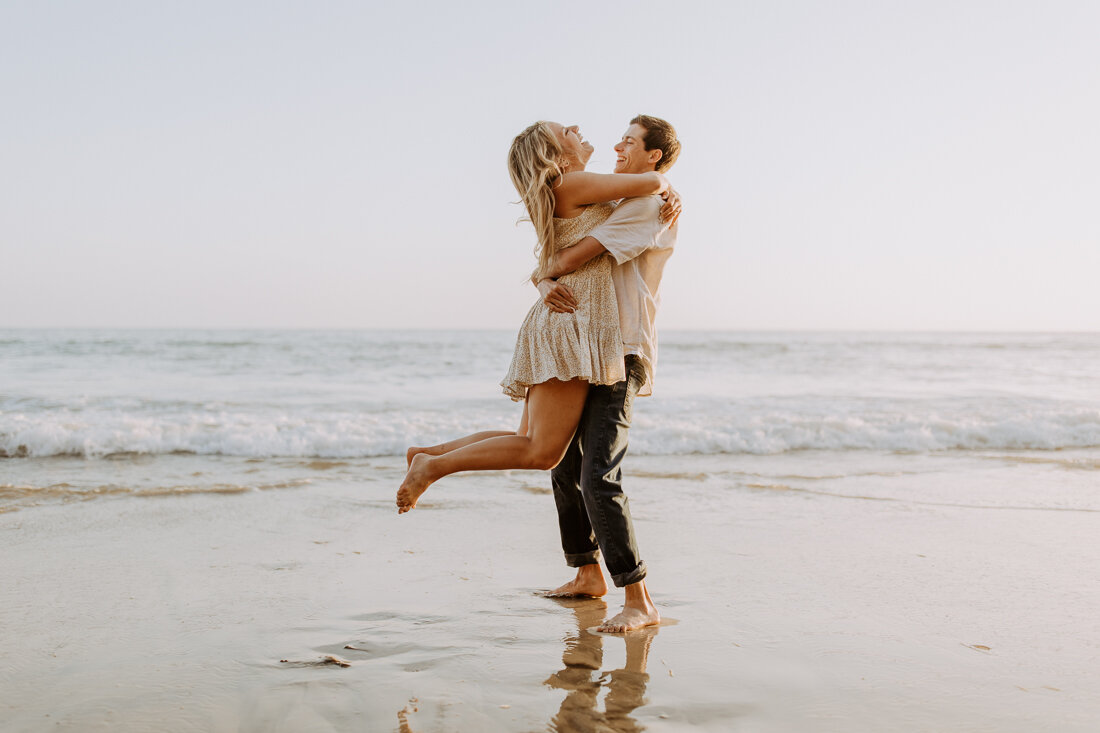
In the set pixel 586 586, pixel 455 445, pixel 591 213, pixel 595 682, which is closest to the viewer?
pixel 595 682

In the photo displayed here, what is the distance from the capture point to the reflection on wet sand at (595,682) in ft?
7.46

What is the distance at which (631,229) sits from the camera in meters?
3.03

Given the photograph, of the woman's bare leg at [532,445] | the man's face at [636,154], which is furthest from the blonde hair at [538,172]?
the woman's bare leg at [532,445]

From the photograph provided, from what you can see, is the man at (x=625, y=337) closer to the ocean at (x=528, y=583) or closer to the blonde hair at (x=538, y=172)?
the blonde hair at (x=538, y=172)

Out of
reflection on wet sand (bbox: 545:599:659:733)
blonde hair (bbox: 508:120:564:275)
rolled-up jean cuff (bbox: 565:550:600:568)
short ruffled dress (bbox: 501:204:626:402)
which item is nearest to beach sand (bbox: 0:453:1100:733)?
reflection on wet sand (bbox: 545:599:659:733)

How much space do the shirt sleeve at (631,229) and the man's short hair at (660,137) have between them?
0.27m

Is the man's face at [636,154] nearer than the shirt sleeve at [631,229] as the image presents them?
No

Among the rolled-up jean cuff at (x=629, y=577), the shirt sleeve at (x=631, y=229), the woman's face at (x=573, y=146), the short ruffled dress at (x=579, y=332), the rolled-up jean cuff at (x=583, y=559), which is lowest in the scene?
the rolled-up jean cuff at (x=583, y=559)

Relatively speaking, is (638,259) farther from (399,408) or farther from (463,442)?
(399,408)

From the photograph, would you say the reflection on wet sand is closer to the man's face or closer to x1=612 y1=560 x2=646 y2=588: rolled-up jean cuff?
x1=612 y1=560 x2=646 y2=588: rolled-up jean cuff

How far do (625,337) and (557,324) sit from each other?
26 centimetres

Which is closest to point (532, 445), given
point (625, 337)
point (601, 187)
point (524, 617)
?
point (625, 337)

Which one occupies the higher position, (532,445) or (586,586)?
(532,445)

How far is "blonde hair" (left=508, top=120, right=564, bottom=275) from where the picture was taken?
3.00 metres
